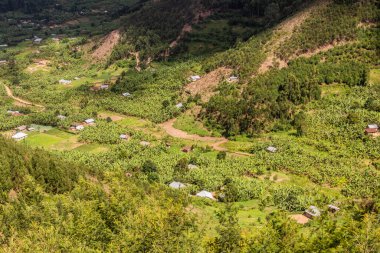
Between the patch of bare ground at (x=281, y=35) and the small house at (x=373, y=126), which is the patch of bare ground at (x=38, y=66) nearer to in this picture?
the patch of bare ground at (x=281, y=35)

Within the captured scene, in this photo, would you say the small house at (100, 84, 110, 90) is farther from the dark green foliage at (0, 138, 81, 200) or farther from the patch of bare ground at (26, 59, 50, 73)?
the dark green foliage at (0, 138, 81, 200)

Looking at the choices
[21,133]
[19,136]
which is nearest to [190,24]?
[21,133]

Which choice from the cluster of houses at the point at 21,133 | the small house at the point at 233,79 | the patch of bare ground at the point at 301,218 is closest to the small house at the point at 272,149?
the patch of bare ground at the point at 301,218

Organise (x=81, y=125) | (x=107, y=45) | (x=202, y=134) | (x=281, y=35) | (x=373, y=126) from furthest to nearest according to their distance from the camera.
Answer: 1. (x=107, y=45)
2. (x=281, y=35)
3. (x=81, y=125)
4. (x=202, y=134)
5. (x=373, y=126)

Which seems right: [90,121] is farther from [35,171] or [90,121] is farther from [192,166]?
[35,171]

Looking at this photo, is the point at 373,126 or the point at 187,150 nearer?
the point at 373,126

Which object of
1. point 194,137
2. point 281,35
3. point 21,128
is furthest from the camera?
point 281,35

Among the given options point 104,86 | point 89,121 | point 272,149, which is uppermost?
point 272,149
